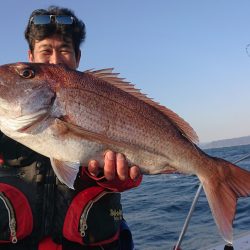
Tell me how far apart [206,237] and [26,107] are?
7648 mm

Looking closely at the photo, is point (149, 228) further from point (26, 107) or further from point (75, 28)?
point (26, 107)

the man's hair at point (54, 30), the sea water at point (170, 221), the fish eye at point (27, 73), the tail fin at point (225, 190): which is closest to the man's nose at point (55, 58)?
the man's hair at point (54, 30)

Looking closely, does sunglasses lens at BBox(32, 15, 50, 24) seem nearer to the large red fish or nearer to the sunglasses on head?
the sunglasses on head

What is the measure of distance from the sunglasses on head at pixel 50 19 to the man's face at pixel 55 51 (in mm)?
229

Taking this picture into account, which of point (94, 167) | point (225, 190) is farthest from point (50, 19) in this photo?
point (225, 190)

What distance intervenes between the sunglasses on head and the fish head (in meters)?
1.66

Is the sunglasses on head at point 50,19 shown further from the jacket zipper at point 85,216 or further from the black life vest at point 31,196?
the jacket zipper at point 85,216

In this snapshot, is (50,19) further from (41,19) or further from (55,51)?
(55,51)

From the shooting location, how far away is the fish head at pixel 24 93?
10.1 ft

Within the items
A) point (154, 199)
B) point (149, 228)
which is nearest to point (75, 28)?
point (149, 228)

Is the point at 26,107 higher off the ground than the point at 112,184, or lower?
higher

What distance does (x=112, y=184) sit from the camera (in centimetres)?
362


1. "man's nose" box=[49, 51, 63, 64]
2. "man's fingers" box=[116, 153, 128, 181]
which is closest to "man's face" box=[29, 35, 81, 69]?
"man's nose" box=[49, 51, 63, 64]

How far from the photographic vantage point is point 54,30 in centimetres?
467
